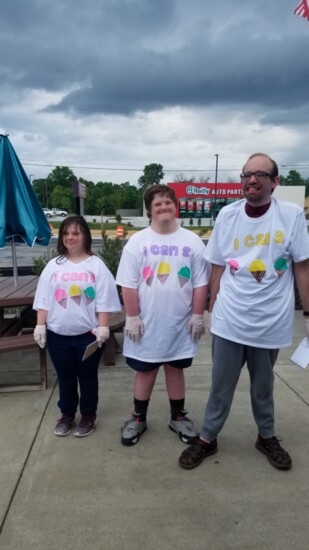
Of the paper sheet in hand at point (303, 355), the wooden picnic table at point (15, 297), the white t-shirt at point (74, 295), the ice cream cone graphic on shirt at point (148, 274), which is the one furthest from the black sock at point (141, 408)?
the wooden picnic table at point (15, 297)

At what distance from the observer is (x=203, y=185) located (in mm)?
44969

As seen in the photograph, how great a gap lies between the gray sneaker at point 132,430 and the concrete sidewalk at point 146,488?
0.05 metres

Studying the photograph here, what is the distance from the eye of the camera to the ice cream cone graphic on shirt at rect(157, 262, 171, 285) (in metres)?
2.63

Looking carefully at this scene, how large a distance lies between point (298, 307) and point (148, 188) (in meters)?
4.67

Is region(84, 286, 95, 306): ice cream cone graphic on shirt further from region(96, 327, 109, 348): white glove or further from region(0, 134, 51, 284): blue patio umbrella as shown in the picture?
region(0, 134, 51, 284): blue patio umbrella

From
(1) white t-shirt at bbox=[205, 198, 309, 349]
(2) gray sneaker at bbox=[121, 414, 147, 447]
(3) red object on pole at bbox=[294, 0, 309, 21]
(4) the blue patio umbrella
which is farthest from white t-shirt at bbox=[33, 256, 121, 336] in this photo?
(3) red object on pole at bbox=[294, 0, 309, 21]

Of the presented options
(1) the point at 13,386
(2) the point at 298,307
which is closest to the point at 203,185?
(2) the point at 298,307

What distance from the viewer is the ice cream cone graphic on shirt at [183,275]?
264 centimetres

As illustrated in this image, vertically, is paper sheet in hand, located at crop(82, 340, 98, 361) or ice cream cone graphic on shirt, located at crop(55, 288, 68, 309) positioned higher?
ice cream cone graphic on shirt, located at crop(55, 288, 68, 309)

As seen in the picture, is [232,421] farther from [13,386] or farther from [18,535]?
[13,386]

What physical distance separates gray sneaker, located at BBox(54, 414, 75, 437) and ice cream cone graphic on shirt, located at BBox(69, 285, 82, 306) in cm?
86

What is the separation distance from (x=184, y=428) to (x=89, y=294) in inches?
43.6

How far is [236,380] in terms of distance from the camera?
259 centimetres

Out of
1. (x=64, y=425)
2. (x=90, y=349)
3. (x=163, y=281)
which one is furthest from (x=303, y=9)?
(x=64, y=425)
